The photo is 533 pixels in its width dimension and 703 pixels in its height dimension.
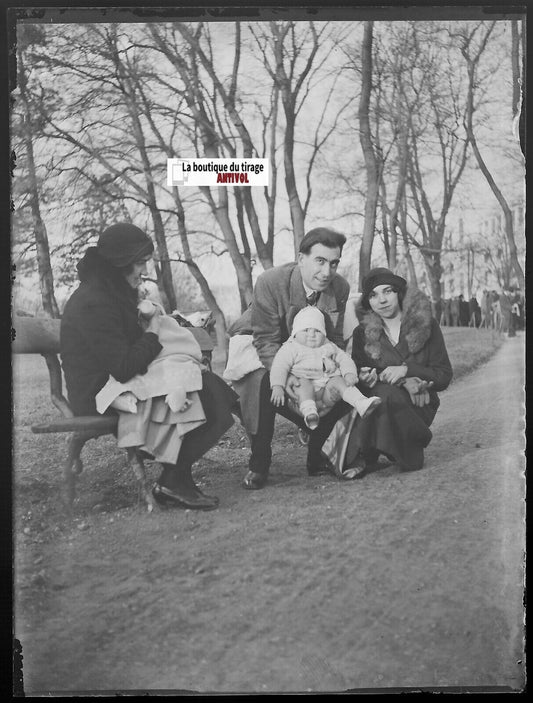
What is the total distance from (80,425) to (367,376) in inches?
48.8

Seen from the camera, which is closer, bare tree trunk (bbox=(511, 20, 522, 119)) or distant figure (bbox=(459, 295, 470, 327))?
bare tree trunk (bbox=(511, 20, 522, 119))

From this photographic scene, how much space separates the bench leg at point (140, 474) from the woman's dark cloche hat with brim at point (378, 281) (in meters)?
A: 1.19

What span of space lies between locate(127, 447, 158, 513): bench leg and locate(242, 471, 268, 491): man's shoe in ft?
1.31

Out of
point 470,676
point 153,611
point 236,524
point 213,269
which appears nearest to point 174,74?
point 213,269

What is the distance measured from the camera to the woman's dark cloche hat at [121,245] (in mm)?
3031

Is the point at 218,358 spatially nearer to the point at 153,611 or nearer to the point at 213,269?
the point at 213,269

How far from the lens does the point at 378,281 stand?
3.14 m

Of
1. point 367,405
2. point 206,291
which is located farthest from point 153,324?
point 367,405

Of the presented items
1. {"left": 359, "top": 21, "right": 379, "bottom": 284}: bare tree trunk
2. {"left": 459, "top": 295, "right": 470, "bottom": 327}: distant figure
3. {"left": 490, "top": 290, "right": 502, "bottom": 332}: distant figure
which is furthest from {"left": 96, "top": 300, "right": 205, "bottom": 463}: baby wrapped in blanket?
{"left": 490, "top": 290, "right": 502, "bottom": 332}: distant figure

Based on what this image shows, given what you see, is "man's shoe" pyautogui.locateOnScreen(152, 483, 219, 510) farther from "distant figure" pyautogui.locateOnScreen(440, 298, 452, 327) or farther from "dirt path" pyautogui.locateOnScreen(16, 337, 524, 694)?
"distant figure" pyautogui.locateOnScreen(440, 298, 452, 327)

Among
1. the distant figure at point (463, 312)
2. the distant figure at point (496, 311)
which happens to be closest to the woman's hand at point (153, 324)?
the distant figure at point (463, 312)

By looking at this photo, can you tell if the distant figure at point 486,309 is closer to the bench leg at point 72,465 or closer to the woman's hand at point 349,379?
the woman's hand at point 349,379

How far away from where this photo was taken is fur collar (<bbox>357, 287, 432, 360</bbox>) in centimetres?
312

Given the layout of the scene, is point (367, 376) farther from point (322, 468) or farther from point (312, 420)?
point (322, 468)
